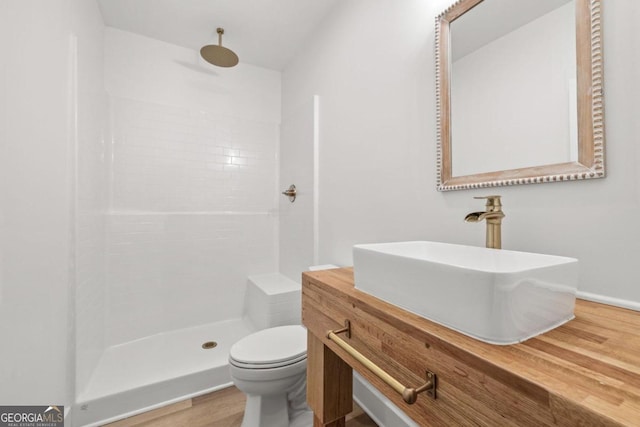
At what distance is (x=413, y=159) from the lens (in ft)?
4.10

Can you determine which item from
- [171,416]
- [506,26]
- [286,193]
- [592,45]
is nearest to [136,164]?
[286,193]

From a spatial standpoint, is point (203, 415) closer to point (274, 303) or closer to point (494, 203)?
point (274, 303)

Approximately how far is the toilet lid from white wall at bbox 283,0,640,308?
548mm

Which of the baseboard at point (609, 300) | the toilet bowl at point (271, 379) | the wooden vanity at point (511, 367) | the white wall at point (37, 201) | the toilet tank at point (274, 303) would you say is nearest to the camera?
the wooden vanity at point (511, 367)

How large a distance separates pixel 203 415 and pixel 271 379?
Answer: 0.54 m

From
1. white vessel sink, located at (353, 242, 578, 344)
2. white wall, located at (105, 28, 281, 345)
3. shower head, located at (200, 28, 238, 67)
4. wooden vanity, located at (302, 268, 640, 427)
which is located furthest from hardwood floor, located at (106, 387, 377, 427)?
shower head, located at (200, 28, 238, 67)

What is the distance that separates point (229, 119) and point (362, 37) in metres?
1.44

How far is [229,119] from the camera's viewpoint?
2504 millimetres

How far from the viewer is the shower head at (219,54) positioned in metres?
2.05

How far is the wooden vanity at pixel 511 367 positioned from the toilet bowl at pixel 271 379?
0.64 meters

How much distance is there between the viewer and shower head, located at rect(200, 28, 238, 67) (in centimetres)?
205

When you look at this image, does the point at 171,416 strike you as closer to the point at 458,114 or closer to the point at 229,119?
the point at 458,114

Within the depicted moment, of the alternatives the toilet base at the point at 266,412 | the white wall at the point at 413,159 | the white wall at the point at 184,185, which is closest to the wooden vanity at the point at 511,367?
the white wall at the point at 413,159

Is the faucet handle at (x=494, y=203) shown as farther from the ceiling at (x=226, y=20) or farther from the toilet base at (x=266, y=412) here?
the ceiling at (x=226, y=20)
